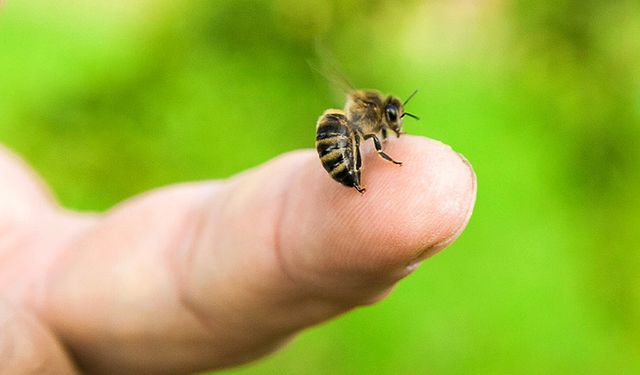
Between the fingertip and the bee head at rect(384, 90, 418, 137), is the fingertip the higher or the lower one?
the lower one

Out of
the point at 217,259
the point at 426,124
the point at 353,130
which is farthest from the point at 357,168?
the point at 426,124

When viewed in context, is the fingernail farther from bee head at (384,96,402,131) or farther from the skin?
bee head at (384,96,402,131)

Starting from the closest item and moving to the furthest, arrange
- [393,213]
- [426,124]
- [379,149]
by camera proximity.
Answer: [393,213]
[379,149]
[426,124]

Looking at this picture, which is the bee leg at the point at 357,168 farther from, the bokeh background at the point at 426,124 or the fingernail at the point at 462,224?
the bokeh background at the point at 426,124

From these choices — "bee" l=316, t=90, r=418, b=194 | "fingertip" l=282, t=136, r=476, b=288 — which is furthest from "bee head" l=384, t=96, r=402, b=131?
"fingertip" l=282, t=136, r=476, b=288

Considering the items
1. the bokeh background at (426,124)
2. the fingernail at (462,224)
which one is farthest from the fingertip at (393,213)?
the bokeh background at (426,124)

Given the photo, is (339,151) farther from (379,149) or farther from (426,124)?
(426,124)

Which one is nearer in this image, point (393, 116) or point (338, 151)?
point (338, 151)
